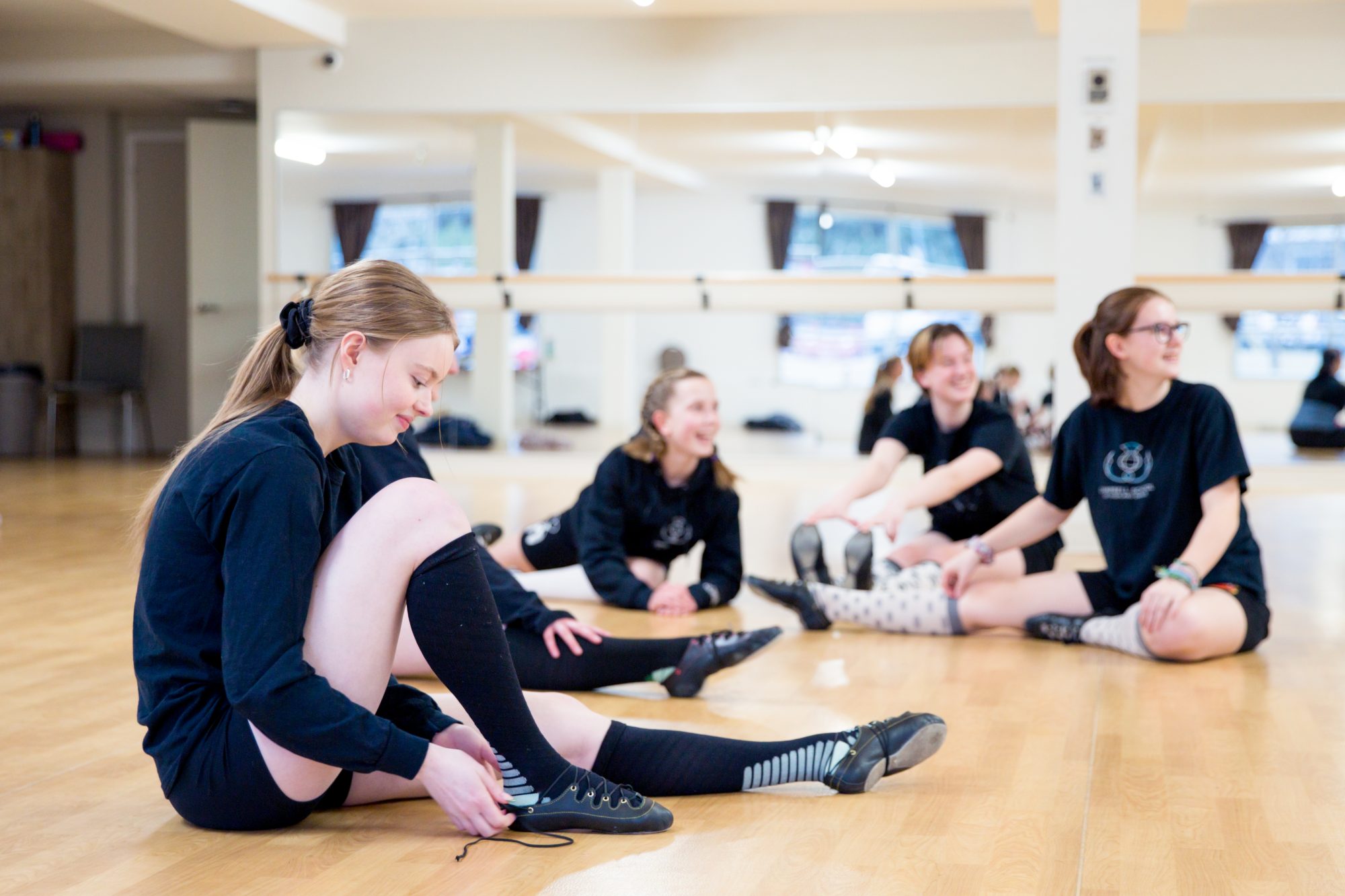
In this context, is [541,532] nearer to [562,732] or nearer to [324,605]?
[562,732]

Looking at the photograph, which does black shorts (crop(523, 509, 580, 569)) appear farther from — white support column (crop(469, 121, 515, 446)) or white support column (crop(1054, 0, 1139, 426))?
white support column (crop(469, 121, 515, 446))

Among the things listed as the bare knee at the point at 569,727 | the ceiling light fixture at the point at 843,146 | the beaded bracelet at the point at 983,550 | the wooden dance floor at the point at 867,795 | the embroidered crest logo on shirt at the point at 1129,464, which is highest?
the ceiling light fixture at the point at 843,146

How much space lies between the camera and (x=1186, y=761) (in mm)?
2084

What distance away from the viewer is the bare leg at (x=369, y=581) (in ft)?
4.75

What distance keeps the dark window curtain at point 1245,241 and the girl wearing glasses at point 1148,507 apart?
15.8 ft

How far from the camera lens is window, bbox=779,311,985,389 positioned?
805 centimetres

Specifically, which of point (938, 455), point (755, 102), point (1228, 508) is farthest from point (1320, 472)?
point (1228, 508)

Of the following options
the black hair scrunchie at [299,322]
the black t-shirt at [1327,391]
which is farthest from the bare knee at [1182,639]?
the black t-shirt at [1327,391]

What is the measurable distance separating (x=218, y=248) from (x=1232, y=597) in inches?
304

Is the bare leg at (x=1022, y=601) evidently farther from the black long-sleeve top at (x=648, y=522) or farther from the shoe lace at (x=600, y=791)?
the shoe lace at (x=600, y=791)

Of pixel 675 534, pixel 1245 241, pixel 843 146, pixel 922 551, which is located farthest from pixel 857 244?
pixel 675 534

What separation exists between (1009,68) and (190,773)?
6.63 m

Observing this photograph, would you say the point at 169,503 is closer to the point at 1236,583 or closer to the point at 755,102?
the point at 1236,583

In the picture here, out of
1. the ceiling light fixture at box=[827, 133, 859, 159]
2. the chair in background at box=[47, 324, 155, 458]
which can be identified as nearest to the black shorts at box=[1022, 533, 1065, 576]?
the ceiling light fixture at box=[827, 133, 859, 159]
